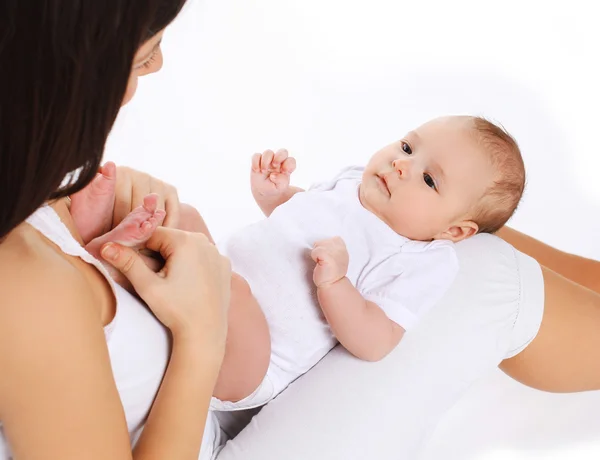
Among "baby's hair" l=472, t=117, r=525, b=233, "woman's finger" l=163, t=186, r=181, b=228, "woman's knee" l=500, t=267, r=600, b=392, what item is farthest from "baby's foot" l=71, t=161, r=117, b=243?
"woman's knee" l=500, t=267, r=600, b=392

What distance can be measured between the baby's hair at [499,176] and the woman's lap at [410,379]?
6 centimetres

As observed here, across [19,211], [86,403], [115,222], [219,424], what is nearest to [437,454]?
[219,424]

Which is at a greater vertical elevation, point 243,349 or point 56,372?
point 56,372

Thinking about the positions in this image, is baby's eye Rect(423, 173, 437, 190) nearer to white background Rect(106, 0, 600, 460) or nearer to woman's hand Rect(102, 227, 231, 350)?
woman's hand Rect(102, 227, 231, 350)

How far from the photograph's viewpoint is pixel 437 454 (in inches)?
76.3

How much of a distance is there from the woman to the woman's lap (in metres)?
0.28

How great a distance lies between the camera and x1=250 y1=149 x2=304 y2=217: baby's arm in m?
1.67

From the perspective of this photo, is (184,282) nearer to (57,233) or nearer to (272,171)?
(57,233)

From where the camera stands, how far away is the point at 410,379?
142 centimetres

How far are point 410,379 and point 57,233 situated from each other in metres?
0.69

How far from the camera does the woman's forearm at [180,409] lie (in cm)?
108

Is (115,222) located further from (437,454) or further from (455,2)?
(455,2)

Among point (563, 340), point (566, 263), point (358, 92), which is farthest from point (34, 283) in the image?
point (358, 92)

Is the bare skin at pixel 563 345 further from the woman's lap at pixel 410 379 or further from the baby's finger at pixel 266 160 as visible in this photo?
the baby's finger at pixel 266 160
